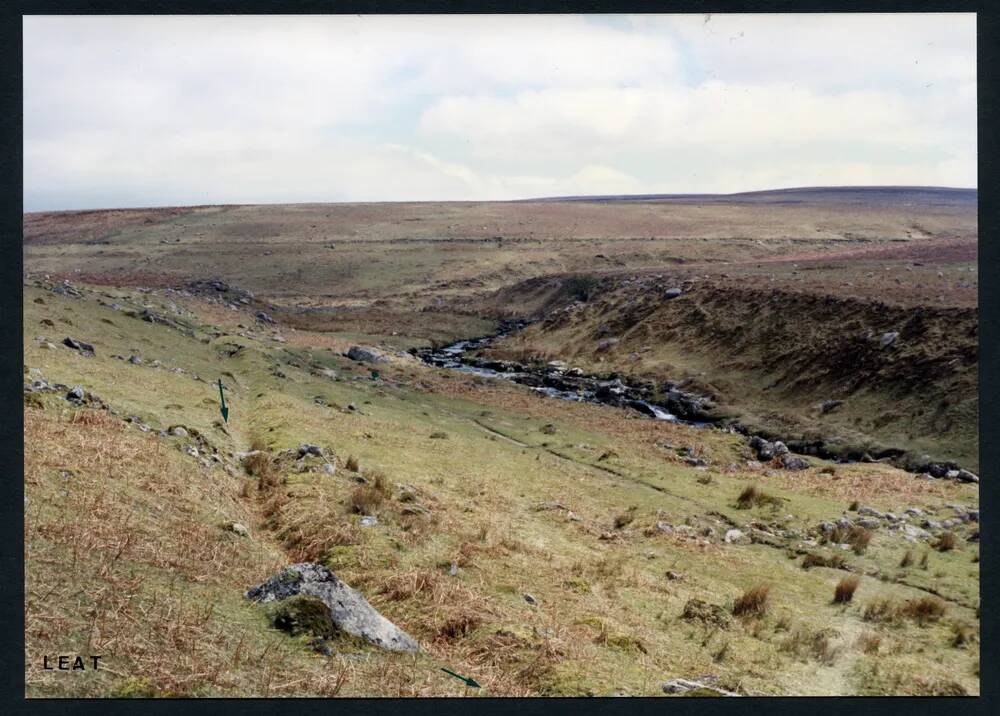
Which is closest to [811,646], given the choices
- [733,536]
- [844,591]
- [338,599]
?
[844,591]

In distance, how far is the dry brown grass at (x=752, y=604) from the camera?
1393 cm

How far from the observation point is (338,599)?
970 centimetres

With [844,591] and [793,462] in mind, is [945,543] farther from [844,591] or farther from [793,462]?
[793,462]

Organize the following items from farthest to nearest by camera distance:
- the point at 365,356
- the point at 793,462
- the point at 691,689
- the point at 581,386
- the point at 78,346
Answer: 1. the point at 365,356
2. the point at 581,386
3. the point at 793,462
4. the point at 78,346
5. the point at 691,689

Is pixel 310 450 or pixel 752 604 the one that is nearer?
pixel 752 604

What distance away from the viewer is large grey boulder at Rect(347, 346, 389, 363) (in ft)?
160

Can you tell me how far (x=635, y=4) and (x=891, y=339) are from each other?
32743 millimetres

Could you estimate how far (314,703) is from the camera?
8000mm

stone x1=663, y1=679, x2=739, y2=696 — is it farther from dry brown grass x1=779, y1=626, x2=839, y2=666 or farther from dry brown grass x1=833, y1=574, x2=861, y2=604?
dry brown grass x1=833, y1=574, x2=861, y2=604

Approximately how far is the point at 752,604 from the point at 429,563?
21.7ft

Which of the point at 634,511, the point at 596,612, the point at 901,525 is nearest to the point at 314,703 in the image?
the point at 596,612

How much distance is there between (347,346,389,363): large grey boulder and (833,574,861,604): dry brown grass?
36695 mm

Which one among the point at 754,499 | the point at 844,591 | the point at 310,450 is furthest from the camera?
the point at 754,499

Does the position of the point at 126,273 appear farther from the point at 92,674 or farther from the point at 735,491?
the point at 92,674
